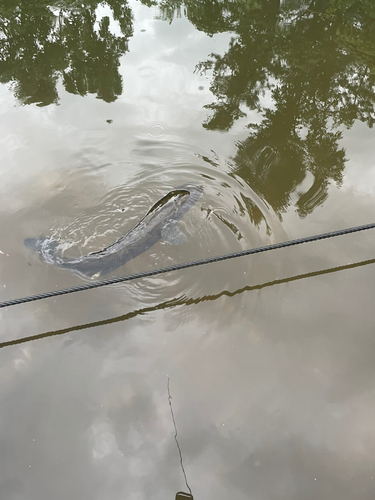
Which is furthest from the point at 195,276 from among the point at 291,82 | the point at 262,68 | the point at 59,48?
the point at 59,48

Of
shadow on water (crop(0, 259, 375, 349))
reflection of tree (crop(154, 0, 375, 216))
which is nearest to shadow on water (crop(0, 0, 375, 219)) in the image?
reflection of tree (crop(154, 0, 375, 216))

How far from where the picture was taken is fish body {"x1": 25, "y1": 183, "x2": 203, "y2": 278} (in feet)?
14.2

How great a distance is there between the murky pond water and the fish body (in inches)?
4.7

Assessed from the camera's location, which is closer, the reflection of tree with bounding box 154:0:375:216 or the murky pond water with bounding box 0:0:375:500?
the murky pond water with bounding box 0:0:375:500

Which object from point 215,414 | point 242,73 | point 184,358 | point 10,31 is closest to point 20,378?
point 184,358

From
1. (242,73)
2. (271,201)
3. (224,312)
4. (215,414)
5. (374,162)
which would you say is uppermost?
(242,73)

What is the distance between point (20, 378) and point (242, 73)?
6759mm

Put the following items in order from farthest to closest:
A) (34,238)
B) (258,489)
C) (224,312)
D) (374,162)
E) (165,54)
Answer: (165,54) < (374,162) < (34,238) < (224,312) < (258,489)

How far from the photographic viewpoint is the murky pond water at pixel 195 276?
3.16 metres

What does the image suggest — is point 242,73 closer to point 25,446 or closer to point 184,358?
point 184,358

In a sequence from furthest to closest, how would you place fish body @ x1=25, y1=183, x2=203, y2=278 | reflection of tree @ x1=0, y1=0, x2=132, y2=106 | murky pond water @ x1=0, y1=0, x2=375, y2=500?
1. reflection of tree @ x1=0, y1=0, x2=132, y2=106
2. fish body @ x1=25, y1=183, x2=203, y2=278
3. murky pond water @ x1=0, y1=0, x2=375, y2=500

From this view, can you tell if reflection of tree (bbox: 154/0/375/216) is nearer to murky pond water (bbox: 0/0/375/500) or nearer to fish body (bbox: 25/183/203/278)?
murky pond water (bbox: 0/0/375/500)

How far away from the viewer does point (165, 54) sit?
7309mm

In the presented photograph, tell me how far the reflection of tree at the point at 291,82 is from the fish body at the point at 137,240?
1136 millimetres
